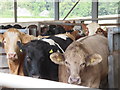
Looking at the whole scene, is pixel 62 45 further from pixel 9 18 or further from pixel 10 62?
pixel 9 18

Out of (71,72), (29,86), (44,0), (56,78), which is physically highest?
(44,0)

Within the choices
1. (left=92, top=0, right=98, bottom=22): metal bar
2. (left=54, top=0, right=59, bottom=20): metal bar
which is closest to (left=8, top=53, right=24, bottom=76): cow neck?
(left=92, top=0, right=98, bottom=22): metal bar

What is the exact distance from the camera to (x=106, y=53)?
325 cm

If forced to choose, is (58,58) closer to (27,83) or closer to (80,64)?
(80,64)

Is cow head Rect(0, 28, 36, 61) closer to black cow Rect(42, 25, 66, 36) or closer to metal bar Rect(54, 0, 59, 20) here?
black cow Rect(42, 25, 66, 36)

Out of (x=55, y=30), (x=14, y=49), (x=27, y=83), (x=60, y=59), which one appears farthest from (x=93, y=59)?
(x=55, y=30)

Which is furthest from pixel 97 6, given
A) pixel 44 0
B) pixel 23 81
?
pixel 23 81

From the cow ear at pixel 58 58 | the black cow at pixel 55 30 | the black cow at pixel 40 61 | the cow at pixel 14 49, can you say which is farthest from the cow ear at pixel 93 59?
the black cow at pixel 55 30

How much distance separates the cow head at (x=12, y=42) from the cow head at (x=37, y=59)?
0.26 metres

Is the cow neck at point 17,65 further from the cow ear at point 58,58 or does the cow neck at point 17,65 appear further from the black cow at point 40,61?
the cow ear at point 58,58

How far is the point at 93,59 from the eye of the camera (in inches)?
106

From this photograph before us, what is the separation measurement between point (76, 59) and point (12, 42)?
125cm

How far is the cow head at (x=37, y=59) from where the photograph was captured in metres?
3.03

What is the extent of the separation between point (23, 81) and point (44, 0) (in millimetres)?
14088
